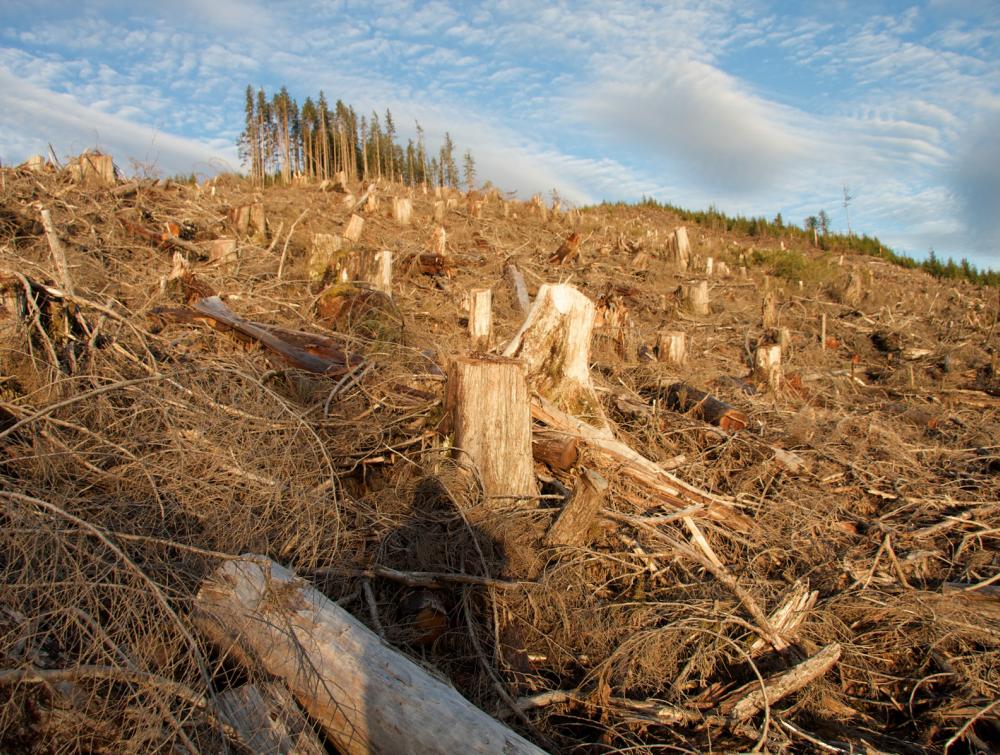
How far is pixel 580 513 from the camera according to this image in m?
3.25

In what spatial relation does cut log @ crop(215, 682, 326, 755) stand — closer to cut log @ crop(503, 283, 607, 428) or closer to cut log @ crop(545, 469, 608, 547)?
cut log @ crop(545, 469, 608, 547)

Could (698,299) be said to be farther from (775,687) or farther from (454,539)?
(775,687)

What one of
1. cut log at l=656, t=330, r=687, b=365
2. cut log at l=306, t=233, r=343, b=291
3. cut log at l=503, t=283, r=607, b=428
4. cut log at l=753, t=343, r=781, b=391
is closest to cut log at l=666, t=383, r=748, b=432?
cut log at l=656, t=330, r=687, b=365

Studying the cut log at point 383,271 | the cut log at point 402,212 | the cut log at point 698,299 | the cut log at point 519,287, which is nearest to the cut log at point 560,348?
the cut log at point 519,287

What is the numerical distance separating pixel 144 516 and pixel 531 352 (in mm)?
2535

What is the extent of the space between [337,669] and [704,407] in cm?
387

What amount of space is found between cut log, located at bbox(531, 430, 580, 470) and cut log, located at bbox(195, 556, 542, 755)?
1.84 meters

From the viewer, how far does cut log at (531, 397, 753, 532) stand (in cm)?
393

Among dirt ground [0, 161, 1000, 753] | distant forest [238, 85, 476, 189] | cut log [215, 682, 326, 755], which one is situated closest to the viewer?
cut log [215, 682, 326, 755]

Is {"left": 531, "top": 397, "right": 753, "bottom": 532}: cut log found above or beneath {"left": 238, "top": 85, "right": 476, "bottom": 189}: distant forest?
beneath

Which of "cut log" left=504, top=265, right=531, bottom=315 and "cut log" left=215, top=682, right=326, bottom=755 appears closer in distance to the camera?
"cut log" left=215, top=682, right=326, bottom=755

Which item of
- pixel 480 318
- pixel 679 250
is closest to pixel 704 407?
pixel 480 318

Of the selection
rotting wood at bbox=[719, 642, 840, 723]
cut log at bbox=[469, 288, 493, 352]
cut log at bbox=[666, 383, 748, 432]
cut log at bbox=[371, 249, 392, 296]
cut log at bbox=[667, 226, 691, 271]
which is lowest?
rotting wood at bbox=[719, 642, 840, 723]

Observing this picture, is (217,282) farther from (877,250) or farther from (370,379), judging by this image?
(877,250)
